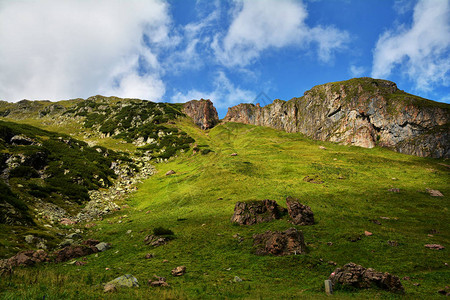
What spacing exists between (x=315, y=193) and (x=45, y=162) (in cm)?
7293

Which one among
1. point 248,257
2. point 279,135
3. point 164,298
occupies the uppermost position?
point 279,135

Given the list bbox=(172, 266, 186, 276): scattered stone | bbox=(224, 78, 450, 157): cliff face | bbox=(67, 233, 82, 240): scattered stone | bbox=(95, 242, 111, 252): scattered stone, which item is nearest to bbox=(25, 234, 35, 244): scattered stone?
bbox=(67, 233, 82, 240): scattered stone

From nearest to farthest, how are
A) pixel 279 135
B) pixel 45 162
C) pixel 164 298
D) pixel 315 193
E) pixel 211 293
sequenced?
pixel 164 298 < pixel 211 293 < pixel 315 193 < pixel 45 162 < pixel 279 135

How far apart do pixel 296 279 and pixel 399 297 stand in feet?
24.3

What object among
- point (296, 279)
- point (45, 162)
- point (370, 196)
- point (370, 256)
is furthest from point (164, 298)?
point (45, 162)

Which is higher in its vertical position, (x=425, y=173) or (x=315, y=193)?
(x=425, y=173)

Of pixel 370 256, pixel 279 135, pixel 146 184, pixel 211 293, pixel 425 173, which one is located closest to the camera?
pixel 211 293

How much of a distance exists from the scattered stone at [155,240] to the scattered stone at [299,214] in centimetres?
2073

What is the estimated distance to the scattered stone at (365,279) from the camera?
50.9ft

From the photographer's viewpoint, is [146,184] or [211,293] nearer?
[211,293]

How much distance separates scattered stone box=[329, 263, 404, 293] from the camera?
15523 mm

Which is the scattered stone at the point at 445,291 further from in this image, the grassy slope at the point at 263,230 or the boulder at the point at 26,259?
the boulder at the point at 26,259

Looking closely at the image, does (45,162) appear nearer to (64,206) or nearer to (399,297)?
(64,206)

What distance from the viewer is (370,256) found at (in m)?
23.9
